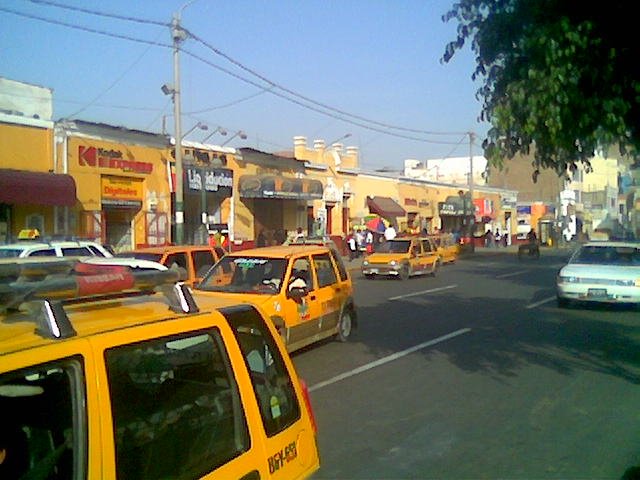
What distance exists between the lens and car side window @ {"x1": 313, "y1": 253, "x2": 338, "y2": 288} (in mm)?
11680

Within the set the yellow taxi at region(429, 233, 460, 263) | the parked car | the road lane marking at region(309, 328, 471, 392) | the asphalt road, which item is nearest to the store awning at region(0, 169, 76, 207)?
the parked car

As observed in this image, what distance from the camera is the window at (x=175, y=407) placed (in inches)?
102

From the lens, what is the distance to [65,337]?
238cm

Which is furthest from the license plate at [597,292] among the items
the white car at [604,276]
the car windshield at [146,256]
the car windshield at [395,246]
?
the car windshield at [395,246]

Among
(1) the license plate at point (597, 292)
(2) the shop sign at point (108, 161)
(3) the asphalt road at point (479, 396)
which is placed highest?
(2) the shop sign at point (108, 161)

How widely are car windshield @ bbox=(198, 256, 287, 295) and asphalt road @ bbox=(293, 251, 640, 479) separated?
4.11 feet

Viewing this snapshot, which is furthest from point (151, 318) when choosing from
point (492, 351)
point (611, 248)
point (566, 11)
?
point (611, 248)

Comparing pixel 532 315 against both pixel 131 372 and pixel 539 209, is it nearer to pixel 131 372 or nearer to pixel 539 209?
pixel 131 372

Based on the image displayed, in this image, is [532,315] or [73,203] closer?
[532,315]

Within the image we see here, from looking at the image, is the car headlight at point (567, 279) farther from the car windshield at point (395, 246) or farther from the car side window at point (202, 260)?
the car windshield at point (395, 246)

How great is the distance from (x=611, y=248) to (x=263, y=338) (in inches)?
618

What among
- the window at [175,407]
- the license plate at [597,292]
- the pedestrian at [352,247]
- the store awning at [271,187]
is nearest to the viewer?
the window at [175,407]

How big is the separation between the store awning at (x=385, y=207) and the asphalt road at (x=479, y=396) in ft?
98.9

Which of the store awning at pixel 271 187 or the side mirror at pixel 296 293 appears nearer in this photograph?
the side mirror at pixel 296 293
